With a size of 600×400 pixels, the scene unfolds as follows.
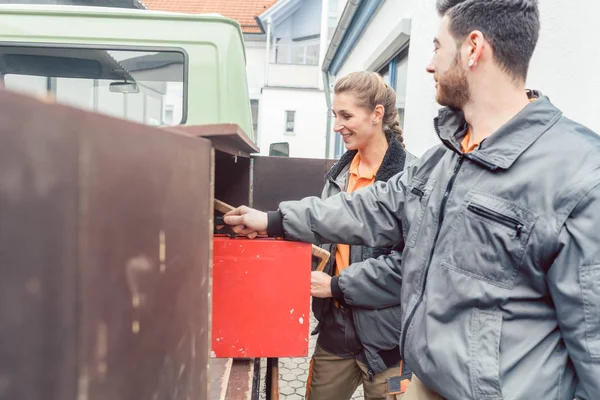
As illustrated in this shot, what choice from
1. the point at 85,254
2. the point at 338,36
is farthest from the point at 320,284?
the point at 338,36

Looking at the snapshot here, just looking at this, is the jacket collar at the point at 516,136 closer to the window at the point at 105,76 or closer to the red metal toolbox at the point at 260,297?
the red metal toolbox at the point at 260,297

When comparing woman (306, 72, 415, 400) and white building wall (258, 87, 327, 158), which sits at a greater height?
white building wall (258, 87, 327, 158)

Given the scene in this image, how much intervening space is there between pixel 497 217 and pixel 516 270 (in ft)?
0.40

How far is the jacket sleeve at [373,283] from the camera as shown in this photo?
1494 millimetres

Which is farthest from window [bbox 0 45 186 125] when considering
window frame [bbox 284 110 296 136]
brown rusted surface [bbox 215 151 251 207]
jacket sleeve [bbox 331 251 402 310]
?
window frame [bbox 284 110 296 136]

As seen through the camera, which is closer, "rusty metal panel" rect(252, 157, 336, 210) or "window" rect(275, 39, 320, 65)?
"rusty metal panel" rect(252, 157, 336, 210)

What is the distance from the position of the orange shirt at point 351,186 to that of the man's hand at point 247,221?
1.54ft

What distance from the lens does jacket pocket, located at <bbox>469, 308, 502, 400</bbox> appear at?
936 mm

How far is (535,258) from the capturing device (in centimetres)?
92

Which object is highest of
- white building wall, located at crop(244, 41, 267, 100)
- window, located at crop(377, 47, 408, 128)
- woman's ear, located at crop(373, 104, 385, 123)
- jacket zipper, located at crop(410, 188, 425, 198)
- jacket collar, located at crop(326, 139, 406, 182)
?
white building wall, located at crop(244, 41, 267, 100)

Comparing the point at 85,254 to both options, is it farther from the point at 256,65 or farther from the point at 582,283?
the point at 256,65

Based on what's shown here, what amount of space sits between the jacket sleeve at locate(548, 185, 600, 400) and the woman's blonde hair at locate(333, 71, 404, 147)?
3.21 ft

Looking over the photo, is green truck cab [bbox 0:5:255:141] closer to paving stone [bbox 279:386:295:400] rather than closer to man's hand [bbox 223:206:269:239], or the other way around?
man's hand [bbox 223:206:269:239]

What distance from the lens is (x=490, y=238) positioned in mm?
969
